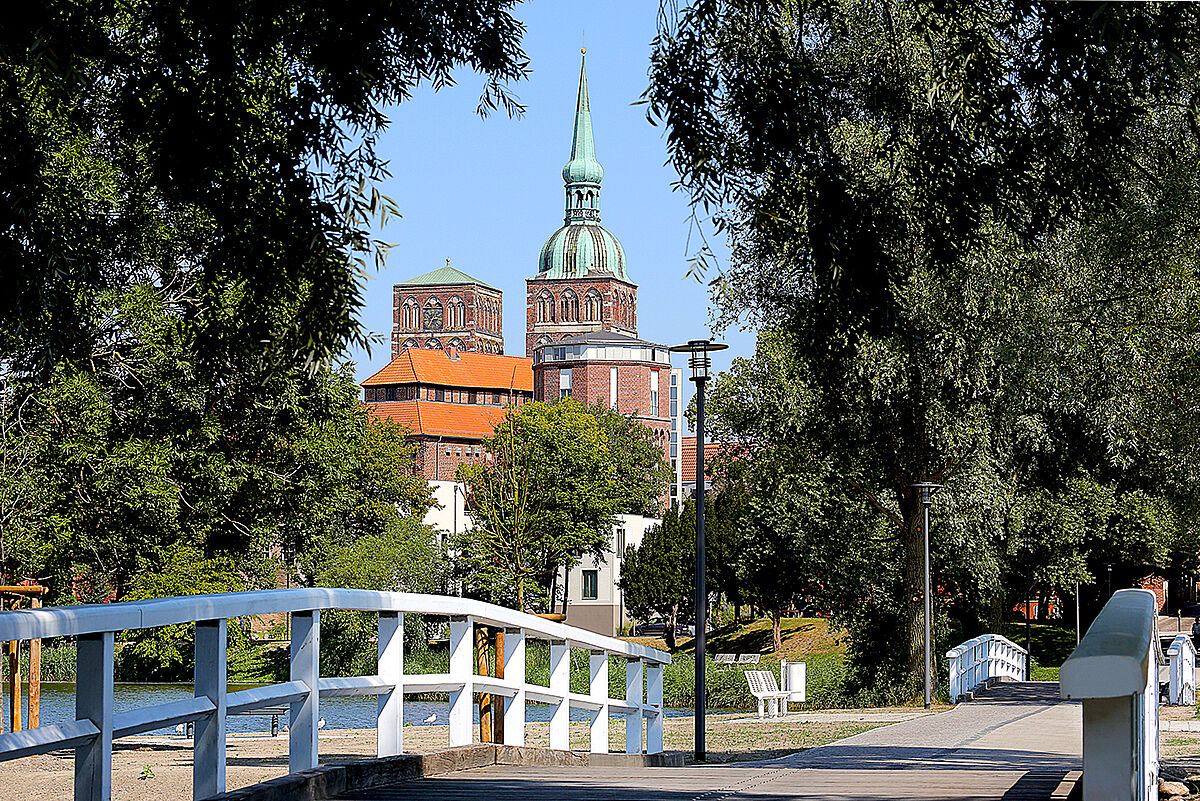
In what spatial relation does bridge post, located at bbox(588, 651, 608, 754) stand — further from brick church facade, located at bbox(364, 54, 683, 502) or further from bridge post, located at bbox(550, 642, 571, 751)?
brick church facade, located at bbox(364, 54, 683, 502)

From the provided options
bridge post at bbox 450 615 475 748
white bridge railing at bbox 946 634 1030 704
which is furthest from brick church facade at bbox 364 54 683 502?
bridge post at bbox 450 615 475 748

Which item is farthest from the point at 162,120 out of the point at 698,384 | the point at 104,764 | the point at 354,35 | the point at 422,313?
the point at 422,313

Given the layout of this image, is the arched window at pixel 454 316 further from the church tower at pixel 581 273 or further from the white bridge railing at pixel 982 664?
the white bridge railing at pixel 982 664

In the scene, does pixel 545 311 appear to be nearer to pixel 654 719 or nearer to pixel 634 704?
pixel 654 719

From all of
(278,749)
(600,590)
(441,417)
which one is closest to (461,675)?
(278,749)

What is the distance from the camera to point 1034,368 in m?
26.6

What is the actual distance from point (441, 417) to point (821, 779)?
14060 centimetres

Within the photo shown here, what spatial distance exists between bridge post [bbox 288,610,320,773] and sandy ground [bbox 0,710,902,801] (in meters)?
2.25

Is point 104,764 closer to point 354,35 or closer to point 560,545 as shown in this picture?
point 354,35

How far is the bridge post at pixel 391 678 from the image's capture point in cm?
695

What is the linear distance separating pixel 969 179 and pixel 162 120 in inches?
161

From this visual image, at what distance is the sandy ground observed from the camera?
11.5 metres

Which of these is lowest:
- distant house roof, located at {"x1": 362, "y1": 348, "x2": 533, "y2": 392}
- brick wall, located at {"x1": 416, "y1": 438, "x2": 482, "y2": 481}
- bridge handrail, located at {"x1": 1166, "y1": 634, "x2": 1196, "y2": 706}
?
bridge handrail, located at {"x1": 1166, "y1": 634, "x2": 1196, "y2": 706}

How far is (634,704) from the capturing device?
1350cm
